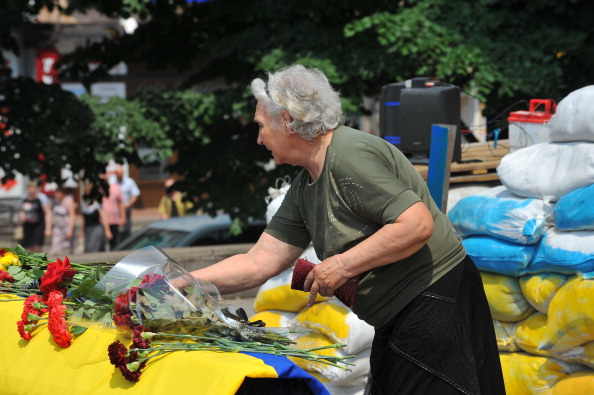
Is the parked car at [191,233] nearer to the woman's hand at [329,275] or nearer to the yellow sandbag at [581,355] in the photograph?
the yellow sandbag at [581,355]

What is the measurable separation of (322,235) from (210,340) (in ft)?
1.70

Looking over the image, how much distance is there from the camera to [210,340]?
8.86 feet

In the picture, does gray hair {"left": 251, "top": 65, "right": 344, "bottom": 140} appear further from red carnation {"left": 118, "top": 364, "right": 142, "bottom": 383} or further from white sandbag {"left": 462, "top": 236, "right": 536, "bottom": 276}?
white sandbag {"left": 462, "top": 236, "right": 536, "bottom": 276}

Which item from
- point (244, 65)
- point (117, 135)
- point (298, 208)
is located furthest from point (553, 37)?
point (298, 208)

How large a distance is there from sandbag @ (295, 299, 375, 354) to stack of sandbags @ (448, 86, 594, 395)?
2.17 ft

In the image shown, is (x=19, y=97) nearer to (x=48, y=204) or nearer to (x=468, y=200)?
(x=48, y=204)

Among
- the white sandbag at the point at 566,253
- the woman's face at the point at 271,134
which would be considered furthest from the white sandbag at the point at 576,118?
the woman's face at the point at 271,134

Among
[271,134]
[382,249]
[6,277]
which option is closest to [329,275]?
→ [382,249]

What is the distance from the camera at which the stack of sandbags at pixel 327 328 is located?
4.55 m

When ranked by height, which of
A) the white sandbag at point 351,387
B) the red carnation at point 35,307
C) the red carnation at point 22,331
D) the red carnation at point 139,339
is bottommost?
the white sandbag at point 351,387

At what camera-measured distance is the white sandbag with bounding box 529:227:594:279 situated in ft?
13.1

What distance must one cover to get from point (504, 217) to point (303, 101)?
1.90 meters

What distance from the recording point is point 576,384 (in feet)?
13.4

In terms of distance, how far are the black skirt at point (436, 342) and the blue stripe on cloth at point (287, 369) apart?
380mm
